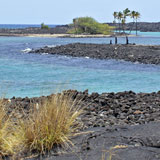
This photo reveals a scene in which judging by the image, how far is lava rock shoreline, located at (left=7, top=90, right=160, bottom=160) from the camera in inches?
230

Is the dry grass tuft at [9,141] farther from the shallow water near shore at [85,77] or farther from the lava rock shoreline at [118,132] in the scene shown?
the shallow water near shore at [85,77]

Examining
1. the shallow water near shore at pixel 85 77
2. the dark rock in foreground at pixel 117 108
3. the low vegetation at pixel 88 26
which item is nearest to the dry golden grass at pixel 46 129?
the dark rock in foreground at pixel 117 108

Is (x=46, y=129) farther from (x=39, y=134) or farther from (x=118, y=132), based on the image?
(x=118, y=132)

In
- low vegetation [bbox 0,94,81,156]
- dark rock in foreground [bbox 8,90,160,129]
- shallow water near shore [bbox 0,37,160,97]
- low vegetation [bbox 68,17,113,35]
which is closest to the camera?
low vegetation [bbox 0,94,81,156]

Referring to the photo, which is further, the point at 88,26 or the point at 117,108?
the point at 88,26

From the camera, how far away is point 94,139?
6.48 metres

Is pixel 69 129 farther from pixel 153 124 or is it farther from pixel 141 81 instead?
pixel 141 81

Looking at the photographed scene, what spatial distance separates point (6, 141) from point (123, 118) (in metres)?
3.41

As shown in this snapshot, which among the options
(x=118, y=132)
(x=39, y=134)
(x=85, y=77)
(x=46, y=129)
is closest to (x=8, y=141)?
(x=39, y=134)

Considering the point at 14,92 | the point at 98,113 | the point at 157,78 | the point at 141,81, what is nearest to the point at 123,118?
the point at 98,113

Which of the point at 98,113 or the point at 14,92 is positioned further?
the point at 14,92

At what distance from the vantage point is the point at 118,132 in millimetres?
6887

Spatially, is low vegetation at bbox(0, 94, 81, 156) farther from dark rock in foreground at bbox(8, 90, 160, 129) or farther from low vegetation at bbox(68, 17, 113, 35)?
low vegetation at bbox(68, 17, 113, 35)

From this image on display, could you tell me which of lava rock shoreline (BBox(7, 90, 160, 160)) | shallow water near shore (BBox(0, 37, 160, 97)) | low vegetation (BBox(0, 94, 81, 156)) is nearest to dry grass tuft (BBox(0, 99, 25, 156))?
low vegetation (BBox(0, 94, 81, 156))
